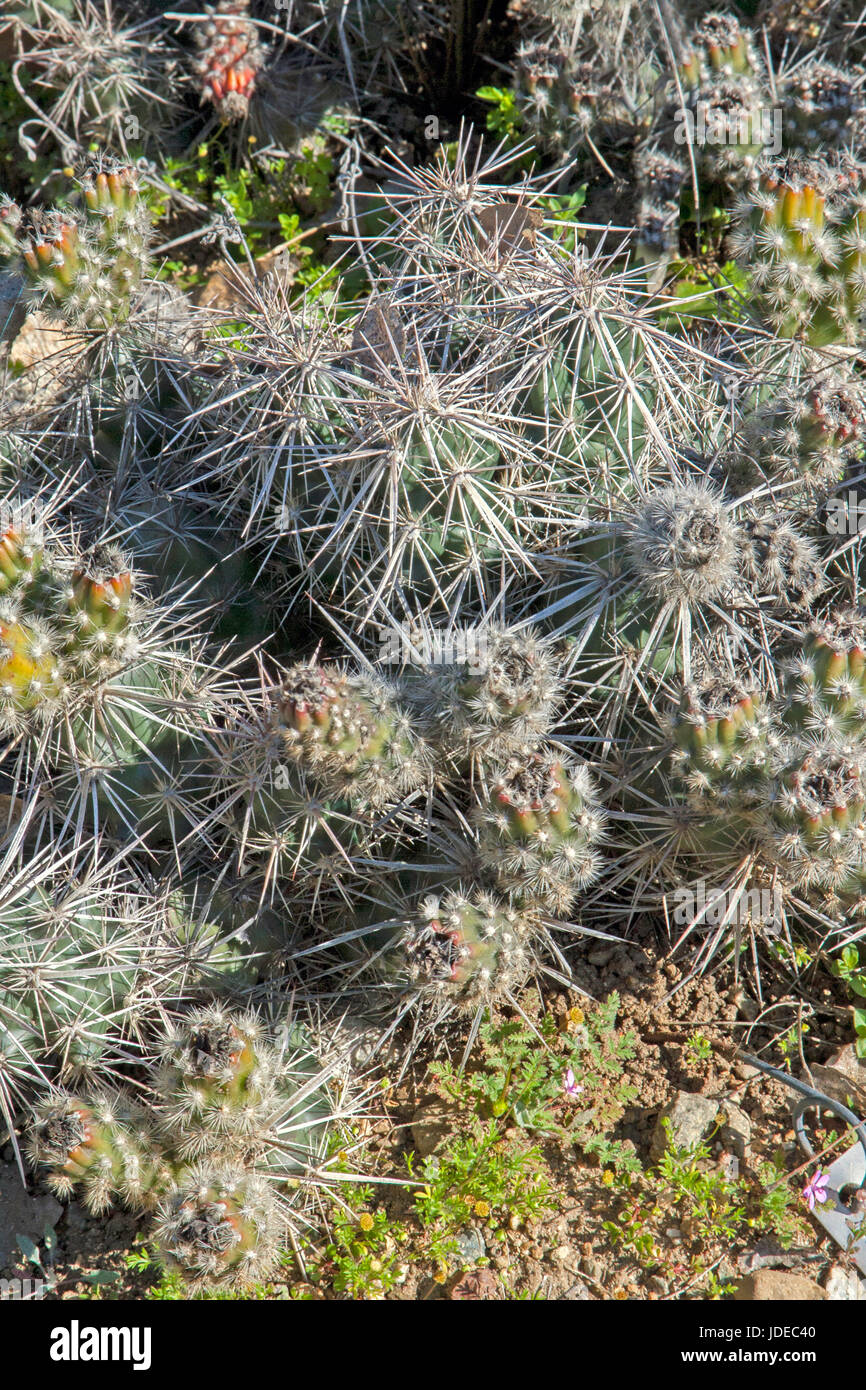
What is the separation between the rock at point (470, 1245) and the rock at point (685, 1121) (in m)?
0.55

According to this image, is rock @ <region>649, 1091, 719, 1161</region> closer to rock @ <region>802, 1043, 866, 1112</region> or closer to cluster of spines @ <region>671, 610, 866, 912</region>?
rock @ <region>802, 1043, 866, 1112</region>

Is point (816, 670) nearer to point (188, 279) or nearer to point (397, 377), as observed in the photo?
point (397, 377)

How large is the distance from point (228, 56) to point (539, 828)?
13.1 feet

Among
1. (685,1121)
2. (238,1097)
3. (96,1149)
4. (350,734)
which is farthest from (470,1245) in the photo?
(350,734)

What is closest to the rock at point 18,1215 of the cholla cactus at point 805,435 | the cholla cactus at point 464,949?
the cholla cactus at point 464,949

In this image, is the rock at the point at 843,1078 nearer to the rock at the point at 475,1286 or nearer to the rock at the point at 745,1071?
the rock at the point at 745,1071

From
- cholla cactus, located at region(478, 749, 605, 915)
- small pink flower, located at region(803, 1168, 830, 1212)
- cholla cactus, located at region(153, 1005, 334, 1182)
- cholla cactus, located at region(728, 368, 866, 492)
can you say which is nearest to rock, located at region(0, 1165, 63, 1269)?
cholla cactus, located at region(153, 1005, 334, 1182)

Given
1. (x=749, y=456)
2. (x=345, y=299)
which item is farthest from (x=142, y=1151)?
(x=345, y=299)

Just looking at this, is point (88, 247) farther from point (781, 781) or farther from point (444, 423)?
point (781, 781)

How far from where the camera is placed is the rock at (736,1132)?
10.4ft

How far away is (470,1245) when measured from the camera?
3053 millimetres

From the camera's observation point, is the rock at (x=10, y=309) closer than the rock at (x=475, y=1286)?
No

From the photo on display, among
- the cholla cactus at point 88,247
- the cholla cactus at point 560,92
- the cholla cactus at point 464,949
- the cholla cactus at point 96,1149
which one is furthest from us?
the cholla cactus at point 560,92

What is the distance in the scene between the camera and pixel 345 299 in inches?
195
